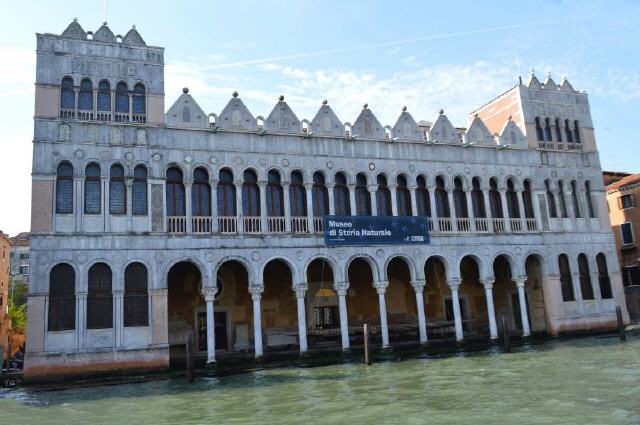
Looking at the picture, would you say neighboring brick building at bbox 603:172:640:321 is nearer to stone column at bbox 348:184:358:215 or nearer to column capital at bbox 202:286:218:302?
stone column at bbox 348:184:358:215

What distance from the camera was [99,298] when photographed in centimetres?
2027

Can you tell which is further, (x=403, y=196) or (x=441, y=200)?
(x=441, y=200)

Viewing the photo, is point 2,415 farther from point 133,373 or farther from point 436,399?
point 436,399

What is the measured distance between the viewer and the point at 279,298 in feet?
83.7

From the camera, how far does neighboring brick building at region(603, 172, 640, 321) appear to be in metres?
35.8

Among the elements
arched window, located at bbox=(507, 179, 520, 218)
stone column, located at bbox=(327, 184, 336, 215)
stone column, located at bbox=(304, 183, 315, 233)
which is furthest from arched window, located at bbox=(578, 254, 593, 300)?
stone column, located at bbox=(304, 183, 315, 233)

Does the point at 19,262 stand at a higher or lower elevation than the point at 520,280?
higher

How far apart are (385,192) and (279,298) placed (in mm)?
6727

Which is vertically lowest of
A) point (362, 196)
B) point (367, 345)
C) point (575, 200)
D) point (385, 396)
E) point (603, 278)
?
point (385, 396)

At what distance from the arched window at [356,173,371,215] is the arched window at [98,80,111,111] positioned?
1065 centimetres

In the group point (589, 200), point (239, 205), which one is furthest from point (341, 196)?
point (589, 200)

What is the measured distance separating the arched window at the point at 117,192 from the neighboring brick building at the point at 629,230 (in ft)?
99.5

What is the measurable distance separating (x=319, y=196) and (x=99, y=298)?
9.65 m

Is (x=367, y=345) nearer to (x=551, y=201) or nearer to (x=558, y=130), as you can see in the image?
(x=551, y=201)
